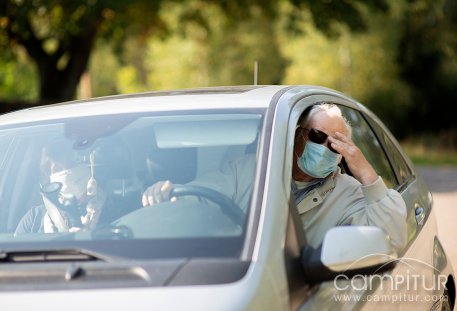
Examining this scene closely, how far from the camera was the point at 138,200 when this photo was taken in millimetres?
3133

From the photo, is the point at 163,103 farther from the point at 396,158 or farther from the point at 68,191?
the point at 396,158

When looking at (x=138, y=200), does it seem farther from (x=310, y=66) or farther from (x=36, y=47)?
(x=310, y=66)

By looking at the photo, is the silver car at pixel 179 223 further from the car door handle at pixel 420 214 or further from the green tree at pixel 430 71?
the green tree at pixel 430 71

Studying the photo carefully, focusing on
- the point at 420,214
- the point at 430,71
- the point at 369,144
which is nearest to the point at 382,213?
the point at 420,214

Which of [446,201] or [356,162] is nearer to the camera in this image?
[356,162]

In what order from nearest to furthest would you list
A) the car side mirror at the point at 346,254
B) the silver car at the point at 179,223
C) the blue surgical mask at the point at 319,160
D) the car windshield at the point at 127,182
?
1. the silver car at the point at 179,223
2. the car side mirror at the point at 346,254
3. the car windshield at the point at 127,182
4. the blue surgical mask at the point at 319,160

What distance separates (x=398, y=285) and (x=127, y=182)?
1.10 m

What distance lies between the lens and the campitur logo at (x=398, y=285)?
9.70ft

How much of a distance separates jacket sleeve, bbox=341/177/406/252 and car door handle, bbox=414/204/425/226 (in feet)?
2.09

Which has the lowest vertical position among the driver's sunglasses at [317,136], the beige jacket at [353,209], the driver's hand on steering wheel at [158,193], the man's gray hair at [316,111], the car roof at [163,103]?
the beige jacket at [353,209]

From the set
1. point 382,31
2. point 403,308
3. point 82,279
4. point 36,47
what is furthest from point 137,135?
point 382,31

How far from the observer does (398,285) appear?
3.37 m

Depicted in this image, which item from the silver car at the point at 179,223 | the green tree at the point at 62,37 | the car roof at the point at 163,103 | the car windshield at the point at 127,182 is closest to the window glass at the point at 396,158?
the silver car at the point at 179,223

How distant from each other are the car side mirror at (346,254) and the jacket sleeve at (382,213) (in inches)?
22.0
